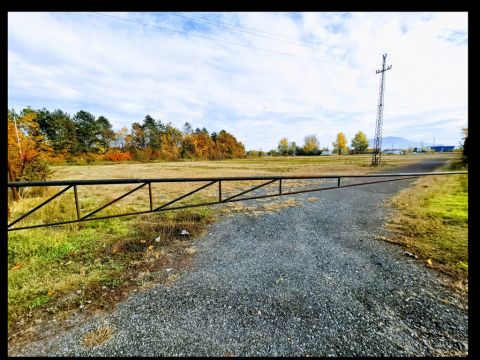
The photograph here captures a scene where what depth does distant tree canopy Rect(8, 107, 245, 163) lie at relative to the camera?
52.3 m

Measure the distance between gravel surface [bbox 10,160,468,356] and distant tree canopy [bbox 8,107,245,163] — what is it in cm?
4998

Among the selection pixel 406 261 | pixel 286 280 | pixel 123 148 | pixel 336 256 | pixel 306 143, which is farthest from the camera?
pixel 306 143

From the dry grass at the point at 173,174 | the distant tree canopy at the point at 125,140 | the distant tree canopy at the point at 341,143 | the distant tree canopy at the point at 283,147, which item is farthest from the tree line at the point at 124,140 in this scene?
the distant tree canopy at the point at 341,143

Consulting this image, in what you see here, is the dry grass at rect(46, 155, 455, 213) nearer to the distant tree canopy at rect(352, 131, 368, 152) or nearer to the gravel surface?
the gravel surface

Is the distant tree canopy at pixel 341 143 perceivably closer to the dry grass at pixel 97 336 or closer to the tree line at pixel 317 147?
the tree line at pixel 317 147

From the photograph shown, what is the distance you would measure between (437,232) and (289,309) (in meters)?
7.23

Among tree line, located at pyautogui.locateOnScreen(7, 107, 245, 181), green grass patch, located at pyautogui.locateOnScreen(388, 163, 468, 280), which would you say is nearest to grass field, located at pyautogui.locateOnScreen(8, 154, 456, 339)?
green grass patch, located at pyautogui.locateOnScreen(388, 163, 468, 280)

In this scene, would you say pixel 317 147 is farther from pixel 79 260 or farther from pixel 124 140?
pixel 79 260

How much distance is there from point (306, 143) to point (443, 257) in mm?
109734
